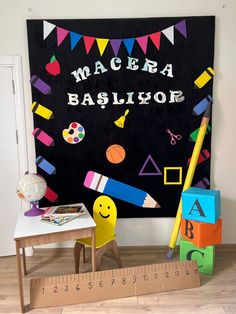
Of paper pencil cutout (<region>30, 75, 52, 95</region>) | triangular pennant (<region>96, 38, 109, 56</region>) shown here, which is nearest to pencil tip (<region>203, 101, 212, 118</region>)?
triangular pennant (<region>96, 38, 109, 56</region>)

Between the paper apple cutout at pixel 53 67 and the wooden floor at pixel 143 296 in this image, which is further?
the paper apple cutout at pixel 53 67

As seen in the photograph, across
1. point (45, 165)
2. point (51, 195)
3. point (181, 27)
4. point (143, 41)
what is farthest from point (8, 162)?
point (181, 27)

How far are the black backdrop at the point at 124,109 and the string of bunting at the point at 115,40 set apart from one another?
0.09 ft

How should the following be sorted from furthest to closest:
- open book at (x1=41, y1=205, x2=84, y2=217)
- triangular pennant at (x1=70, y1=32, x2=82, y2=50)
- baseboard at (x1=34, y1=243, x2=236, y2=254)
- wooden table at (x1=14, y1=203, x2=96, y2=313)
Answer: baseboard at (x1=34, y1=243, x2=236, y2=254) < triangular pennant at (x1=70, y1=32, x2=82, y2=50) < open book at (x1=41, y1=205, x2=84, y2=217) < wooden table at (x1=14, y1=203, x2=96, y2=313)

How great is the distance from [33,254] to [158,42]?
7.50ft

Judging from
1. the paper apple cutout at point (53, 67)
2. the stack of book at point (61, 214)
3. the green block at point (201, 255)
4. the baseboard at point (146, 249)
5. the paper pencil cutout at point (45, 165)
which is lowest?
the baseboard at point (146, 249)

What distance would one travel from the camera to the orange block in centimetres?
262

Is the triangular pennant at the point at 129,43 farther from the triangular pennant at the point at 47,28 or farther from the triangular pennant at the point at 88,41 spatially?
the triangular pennant at the point at 47,28

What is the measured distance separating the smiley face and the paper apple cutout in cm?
117

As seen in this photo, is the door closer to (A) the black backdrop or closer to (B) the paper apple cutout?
(A) the black backdrop

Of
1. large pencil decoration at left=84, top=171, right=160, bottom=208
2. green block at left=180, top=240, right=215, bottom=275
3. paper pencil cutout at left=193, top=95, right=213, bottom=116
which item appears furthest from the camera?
large pencil decoration at left=84, top=171, right=160, bottom=208

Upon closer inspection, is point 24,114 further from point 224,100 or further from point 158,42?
point 224,100

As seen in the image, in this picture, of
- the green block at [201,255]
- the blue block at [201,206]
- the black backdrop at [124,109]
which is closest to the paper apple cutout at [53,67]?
the black backdrop at [124,109]

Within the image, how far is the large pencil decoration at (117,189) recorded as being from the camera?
300 cm
